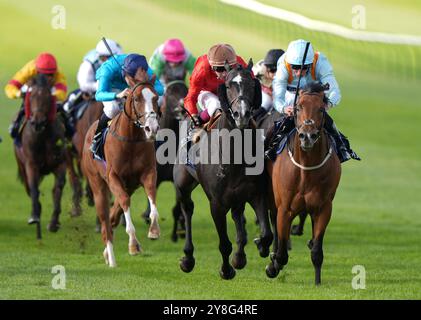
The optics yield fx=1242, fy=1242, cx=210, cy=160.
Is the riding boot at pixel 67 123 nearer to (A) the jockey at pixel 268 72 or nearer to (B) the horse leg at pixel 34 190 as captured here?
(B) the horse leg at pixel 34 190

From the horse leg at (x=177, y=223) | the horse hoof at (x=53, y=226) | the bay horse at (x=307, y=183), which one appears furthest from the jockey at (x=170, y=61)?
the bay horse at (x=307, y=183)

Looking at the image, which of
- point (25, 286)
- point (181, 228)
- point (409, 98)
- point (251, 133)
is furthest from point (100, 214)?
point (409, 98)

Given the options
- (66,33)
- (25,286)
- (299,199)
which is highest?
(66,33)

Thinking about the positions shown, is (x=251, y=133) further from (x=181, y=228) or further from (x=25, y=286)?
(x=181, y=228)

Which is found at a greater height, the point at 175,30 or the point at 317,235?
the point at 175,30

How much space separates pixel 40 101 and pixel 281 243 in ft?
19.4

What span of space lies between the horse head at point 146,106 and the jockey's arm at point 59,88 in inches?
202

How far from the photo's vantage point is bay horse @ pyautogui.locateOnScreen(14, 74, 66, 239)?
16.7m

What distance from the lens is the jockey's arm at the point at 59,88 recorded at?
17188 mm

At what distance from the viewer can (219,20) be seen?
45344 millimetres

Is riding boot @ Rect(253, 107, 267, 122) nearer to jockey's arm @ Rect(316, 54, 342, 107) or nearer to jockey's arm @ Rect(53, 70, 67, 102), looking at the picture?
jockey's arm @ Rect(316, 54, 342, 107)

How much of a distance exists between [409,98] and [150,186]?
30.2m

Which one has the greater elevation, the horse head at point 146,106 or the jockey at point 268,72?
the jockey at point 268,72

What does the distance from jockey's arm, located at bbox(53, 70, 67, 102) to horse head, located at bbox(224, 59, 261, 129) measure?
6.27m
